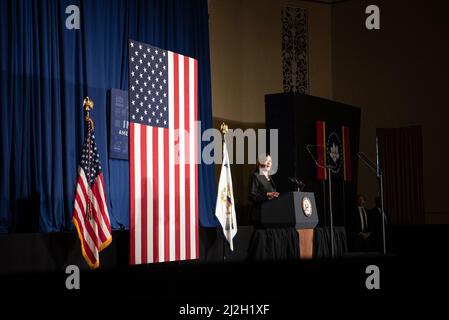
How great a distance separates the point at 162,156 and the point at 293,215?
1.93 meters

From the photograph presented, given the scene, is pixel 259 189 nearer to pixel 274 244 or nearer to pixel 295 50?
pixel 274 244

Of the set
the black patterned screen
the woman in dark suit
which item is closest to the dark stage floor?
the woman in dark suit

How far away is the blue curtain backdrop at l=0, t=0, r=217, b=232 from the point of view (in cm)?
679

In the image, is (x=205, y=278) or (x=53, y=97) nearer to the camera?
(x=205, y=278)

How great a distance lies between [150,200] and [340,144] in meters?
5.69

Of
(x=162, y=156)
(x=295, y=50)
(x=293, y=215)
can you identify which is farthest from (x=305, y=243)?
(x=295, y=50)

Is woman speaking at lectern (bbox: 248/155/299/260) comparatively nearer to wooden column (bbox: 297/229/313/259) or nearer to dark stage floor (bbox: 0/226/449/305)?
wooden column (bbox: 297/229/313/259)

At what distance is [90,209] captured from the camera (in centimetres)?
596

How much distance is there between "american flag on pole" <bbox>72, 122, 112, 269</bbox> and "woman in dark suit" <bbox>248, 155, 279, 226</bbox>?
2.52 meters

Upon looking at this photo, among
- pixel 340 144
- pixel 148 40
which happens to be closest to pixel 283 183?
pixel 340 144

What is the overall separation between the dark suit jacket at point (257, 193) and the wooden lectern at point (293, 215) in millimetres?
111

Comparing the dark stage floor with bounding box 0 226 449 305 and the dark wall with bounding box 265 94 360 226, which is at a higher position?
the dark wall with bounding box 265 94 360 226

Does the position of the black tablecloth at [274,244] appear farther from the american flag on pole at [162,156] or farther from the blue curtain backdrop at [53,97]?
the blue curtain backdrop at [53,97]

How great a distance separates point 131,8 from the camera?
8773mm
